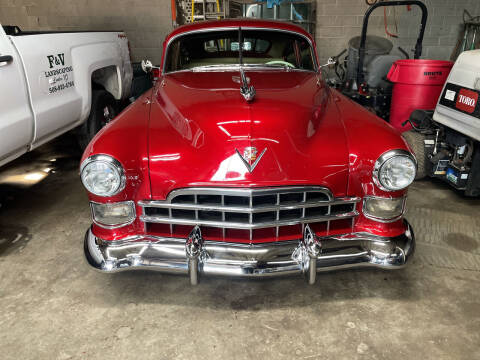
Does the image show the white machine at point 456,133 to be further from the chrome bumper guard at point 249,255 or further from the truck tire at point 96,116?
the truck tire at point 96,116

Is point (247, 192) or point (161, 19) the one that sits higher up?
point (161, 19)

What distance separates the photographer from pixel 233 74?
2.82 m

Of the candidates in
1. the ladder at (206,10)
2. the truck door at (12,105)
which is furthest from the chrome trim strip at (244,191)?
the ladder at (206,10)

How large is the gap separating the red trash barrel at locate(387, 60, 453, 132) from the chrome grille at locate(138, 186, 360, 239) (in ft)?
9.42

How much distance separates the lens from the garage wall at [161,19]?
695 centimetres

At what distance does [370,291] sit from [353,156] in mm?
880

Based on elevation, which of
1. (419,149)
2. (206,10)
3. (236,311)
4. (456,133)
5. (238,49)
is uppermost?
(206,10)

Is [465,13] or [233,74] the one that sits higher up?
[465,13]

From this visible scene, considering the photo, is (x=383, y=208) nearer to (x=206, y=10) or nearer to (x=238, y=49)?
(x=238, y=49)

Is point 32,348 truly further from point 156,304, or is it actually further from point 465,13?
point 465,13

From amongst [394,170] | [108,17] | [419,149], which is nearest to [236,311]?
[394,170]

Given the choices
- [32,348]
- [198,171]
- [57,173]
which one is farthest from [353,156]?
[57,173]

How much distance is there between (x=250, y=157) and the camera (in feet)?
6.16

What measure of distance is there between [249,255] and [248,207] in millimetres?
242
